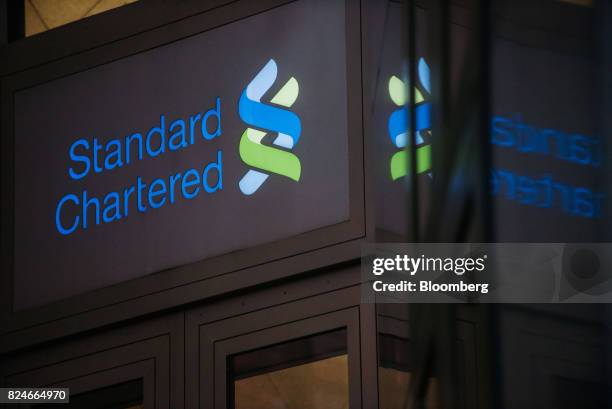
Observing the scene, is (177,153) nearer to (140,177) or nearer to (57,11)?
(140,177)

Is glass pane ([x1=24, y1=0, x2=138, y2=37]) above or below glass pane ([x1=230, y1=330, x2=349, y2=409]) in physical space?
above

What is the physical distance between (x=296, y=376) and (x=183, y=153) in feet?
5.09

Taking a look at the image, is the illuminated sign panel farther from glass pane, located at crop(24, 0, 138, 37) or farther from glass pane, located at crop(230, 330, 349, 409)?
glass pane, located at crop(230, 330, 349, 409)

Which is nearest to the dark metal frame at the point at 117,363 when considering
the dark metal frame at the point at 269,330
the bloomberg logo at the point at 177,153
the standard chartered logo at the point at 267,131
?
the dark metal frame at the point at 269,330

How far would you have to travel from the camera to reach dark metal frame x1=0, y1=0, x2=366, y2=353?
5.66 m

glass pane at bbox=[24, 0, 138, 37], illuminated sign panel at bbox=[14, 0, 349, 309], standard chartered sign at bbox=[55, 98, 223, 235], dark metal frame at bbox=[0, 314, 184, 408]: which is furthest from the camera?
glass pane at bbox=[24, 0, 138, 37]

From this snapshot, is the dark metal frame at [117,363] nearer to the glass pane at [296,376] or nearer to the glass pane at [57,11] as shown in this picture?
the glass pane at [296,376]

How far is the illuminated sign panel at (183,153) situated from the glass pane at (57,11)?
405 millimetres

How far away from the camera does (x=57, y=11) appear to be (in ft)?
22.9

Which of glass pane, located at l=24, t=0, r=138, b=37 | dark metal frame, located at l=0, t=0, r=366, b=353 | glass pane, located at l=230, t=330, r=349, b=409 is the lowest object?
glass pane, located at l=230, t=330, r=349, b=409

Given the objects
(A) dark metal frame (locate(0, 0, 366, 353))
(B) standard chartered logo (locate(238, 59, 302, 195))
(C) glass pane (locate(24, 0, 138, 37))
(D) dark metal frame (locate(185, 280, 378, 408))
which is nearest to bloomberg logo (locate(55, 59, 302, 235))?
Result: (B) standard chartered logo (locate(238, 59, 302, 195))

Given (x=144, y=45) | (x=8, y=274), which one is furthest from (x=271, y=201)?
(x=8, y=274)

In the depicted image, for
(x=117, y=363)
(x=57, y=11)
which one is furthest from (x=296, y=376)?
(x=57, y=11)

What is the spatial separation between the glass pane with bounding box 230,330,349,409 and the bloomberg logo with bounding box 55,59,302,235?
0.87 m
